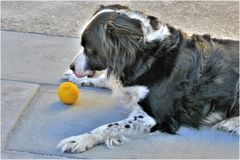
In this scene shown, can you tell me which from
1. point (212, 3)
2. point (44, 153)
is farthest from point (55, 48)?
point (212, 3)

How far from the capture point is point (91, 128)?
4.55 meters

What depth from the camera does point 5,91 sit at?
16.5ft

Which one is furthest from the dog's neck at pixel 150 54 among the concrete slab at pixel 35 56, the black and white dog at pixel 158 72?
the concrete slab at pixel 35 56

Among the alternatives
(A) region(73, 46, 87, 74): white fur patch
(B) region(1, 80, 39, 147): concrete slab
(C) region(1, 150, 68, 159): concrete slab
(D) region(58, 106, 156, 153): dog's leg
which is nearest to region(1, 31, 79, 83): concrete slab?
(B) region(1, 80, 39, 147): concrete slab

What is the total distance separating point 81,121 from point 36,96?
622 mm

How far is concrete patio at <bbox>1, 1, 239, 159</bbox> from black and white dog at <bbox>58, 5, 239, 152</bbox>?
0.12 meters

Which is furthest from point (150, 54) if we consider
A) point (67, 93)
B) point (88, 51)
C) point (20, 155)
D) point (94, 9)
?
point (94, 9)

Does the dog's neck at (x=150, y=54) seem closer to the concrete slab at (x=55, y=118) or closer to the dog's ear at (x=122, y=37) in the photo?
the dog's ear at (x=122, y=37)

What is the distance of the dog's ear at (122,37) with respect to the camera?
4297mm

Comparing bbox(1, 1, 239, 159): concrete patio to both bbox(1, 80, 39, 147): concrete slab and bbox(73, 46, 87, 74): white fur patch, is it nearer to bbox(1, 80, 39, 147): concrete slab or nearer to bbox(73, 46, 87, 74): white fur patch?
bbox(1, 80, 39, 147): concrete slab

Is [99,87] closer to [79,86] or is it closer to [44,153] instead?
[79,86]

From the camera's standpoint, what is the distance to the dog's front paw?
4195mm

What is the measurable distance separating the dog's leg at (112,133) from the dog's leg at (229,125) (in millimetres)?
607

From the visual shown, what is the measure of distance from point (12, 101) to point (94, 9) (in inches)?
114
